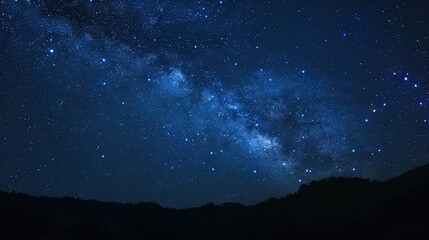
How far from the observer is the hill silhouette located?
12031mm

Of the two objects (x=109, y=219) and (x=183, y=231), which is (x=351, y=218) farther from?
(x=109, y=219)

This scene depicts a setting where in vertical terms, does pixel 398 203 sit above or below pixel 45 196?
below

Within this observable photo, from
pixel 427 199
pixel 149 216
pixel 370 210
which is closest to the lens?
pixel 427 199

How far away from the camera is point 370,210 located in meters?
13.1

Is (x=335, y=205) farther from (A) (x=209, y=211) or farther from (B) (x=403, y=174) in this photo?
(A) (x=209, y=211)

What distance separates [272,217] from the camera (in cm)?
1616

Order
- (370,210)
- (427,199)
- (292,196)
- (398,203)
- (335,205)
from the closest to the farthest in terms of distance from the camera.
→ (427,199), (398,203), (370,210), (335,205), (292,196)

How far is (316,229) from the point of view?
13969 millimetres

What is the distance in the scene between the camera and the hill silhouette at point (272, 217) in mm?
12031

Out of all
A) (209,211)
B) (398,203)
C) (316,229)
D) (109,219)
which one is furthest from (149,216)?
(398,203)

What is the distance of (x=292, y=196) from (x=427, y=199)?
25.0 feet

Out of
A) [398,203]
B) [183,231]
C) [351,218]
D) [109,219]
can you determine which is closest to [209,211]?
[183,231]

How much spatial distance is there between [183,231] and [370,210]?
32.7ft

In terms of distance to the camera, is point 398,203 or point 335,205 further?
point 335,205
